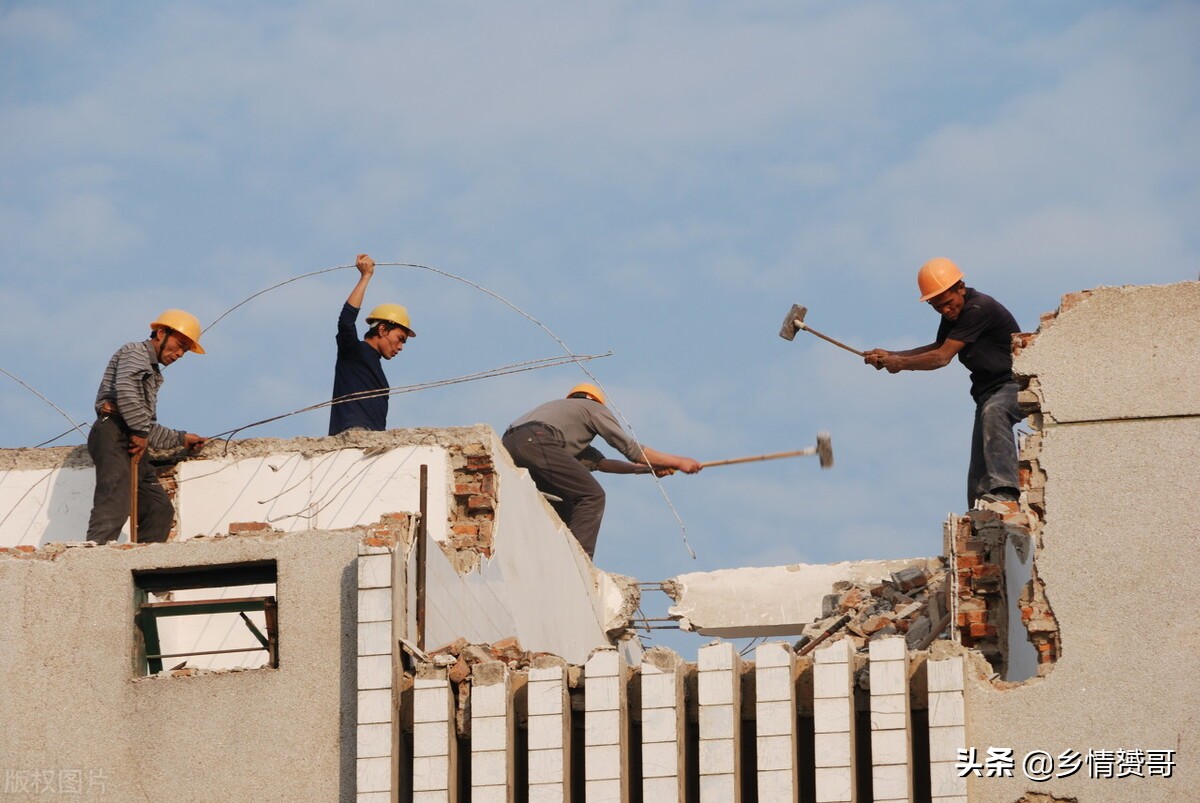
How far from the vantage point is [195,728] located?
43.4 feet

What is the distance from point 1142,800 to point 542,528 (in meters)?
6.32

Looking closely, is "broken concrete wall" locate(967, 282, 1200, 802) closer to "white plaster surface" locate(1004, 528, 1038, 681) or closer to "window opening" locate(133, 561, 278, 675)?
"white plaster surface" locate(1004, 528, 1038, 681)

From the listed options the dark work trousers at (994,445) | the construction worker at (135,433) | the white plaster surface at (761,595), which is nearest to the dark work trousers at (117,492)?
the construction worker at (135,433)

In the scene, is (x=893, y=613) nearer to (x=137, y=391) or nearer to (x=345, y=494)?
(x=345, y=494)

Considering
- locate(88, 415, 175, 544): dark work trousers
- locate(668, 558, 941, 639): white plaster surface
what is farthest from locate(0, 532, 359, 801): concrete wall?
locate(668, 558, 941, 639): white plaster surface

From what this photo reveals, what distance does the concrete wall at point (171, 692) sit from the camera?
13133 mm

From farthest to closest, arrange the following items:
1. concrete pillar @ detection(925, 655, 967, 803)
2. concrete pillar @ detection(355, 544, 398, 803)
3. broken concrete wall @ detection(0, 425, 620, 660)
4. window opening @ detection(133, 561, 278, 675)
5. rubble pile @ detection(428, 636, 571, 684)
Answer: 1. broken concrete wall @ detection(0, 425, 620, 660)
2. window opening @ detection(133, 561, 278, 675)
3. rubble pile @ detection(428, 636, 571, 684)
4. concrete pillar @ detection(355, 544, 398, 803)
5. concrete pillar @ detection(925, 655, 967, 803)

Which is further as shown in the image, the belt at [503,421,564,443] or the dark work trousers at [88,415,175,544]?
the belt at [503,421,564,443]

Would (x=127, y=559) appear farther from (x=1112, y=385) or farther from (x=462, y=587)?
(x=1112, y=385)

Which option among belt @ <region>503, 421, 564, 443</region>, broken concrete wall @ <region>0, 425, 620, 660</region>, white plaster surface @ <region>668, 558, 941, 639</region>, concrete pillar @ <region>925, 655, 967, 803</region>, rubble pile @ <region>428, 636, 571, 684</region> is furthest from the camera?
white plaster surface @ <region>668, 558, 941, 639</region>

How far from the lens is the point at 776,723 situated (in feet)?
42.4

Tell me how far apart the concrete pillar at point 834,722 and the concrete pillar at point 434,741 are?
2248mm

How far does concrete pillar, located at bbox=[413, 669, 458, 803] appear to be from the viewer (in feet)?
42.5

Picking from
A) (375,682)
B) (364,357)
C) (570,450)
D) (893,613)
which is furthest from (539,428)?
(375,682)
